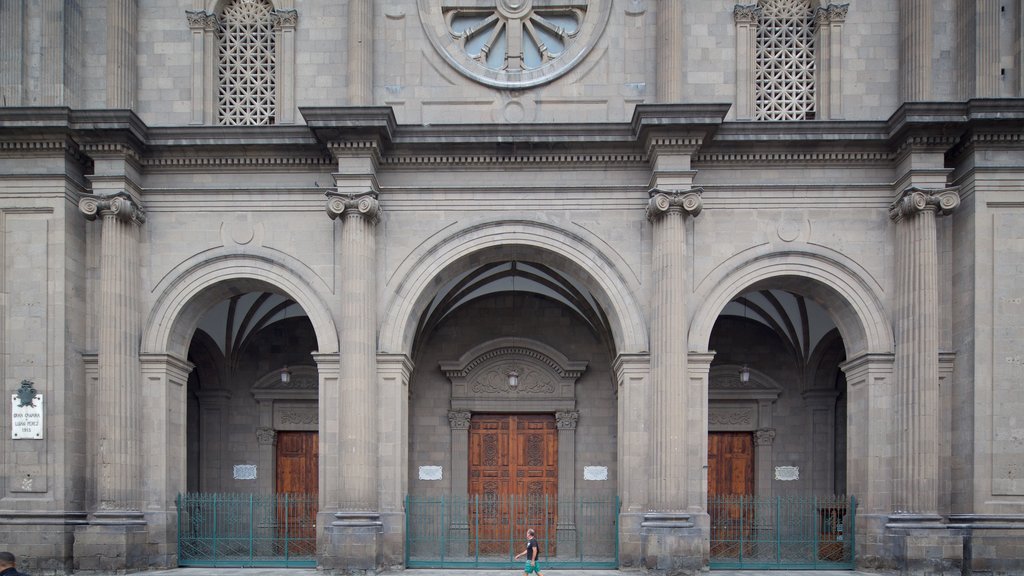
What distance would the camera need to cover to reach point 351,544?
1673 cm

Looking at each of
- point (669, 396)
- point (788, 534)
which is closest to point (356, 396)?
point (669, 396)

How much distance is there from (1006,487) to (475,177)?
11.1 metres

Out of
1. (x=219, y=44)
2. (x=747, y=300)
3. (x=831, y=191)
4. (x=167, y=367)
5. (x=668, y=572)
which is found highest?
(x=219, y=44)

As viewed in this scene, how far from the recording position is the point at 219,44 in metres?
19.0

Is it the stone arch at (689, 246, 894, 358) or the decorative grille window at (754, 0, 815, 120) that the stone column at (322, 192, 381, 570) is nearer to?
the stone arch at (689, 246, 894, 358)

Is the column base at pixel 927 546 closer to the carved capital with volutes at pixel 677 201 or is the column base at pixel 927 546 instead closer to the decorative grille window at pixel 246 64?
the carved capital with volutes at pixel 677 201

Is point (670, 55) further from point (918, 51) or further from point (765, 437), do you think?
point (765, 437)

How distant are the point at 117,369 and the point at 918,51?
16059 millimetres

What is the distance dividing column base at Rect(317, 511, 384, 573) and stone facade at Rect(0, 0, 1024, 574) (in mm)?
51

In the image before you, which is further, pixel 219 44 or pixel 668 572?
pixel 219 44

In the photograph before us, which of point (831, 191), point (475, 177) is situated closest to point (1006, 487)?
point (831, 191)

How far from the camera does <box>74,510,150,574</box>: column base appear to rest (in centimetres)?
1684

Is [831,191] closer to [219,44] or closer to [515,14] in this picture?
[515,14]

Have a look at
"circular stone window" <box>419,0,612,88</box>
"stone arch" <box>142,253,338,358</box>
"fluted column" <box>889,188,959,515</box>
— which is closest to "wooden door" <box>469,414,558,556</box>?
"stone arch" <box>142,253,338,358</box>
